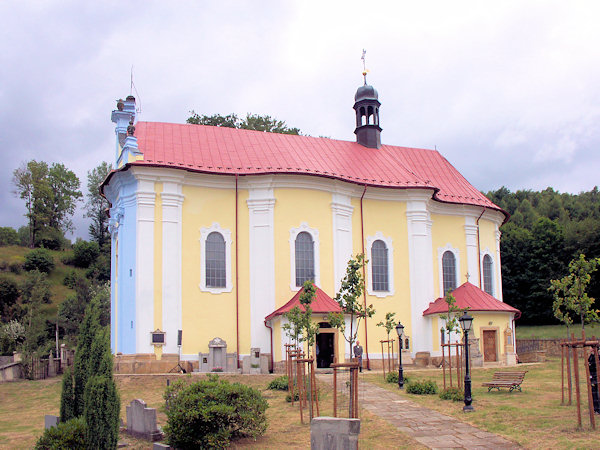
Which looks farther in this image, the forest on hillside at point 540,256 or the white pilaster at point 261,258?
the forest on hillside at point 540,256

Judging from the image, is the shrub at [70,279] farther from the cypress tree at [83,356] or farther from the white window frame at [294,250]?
the cypress tree at [83,356]

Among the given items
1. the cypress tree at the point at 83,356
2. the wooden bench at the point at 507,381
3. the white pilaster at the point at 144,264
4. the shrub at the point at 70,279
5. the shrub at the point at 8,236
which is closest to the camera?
the cypress tree at the point at 83,356

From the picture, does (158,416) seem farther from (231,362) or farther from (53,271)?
(53,271)

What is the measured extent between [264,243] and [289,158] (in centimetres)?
469

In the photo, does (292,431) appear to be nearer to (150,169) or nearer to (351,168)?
(150,169)

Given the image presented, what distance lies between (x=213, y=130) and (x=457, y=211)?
44.8 feet

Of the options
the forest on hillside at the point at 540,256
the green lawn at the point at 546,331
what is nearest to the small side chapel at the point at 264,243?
the green lawn at the point at 546,331

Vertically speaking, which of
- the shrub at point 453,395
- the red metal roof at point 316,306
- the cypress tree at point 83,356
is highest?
the red metal roof at point 316,306

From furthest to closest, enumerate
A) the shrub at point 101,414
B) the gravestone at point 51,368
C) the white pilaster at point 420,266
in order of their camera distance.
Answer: the gravestone at point 51,368
the white pilaster at point 420,266
the shrub at point 101,414

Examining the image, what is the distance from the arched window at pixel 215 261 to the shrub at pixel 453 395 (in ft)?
39.8

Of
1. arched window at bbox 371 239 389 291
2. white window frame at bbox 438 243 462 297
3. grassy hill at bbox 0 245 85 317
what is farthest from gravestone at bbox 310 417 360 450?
grassy hill at bbox 0 245 85 317

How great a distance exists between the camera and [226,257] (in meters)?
27.2

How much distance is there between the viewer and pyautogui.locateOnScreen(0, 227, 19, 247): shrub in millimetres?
75969

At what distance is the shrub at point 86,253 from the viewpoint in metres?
67.6
